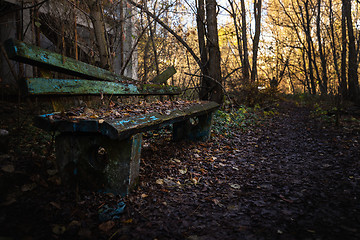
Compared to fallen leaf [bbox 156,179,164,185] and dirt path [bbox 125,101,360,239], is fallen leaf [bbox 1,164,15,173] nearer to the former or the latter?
dirt path [bbox 125,101,360,239]

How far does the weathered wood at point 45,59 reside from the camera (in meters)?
1.67

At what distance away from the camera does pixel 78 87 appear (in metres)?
2.15

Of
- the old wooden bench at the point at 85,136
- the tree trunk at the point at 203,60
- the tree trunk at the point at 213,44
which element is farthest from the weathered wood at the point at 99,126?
the tree trunk at the point at 203,60

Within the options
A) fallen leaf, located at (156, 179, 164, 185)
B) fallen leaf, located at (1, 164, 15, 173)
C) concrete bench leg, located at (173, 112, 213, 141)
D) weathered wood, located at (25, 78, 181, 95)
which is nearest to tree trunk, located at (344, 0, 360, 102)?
concrete bench leg, located at (173, 112, 213, 141)

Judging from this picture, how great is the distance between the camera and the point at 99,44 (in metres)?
4.10

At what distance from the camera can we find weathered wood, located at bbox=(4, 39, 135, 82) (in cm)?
167

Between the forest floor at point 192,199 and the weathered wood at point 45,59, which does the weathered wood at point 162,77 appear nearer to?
the forest floor at point 192,199

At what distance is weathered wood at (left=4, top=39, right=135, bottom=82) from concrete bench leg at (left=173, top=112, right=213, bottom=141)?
5.75ft

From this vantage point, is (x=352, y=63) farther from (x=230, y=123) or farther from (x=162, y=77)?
(x=162, y=77)

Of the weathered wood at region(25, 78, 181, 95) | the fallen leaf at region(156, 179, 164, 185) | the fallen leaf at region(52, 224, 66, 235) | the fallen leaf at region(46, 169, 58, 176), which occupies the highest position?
the weathered wood at region(25, 78, 181, 95)

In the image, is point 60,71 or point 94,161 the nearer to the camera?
point 94,161

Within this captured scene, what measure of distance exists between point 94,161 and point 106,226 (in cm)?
60

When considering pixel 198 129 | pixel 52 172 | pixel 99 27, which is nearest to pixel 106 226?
pixel 52 172

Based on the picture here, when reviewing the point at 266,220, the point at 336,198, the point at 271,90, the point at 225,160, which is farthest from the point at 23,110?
the point at 271,90
